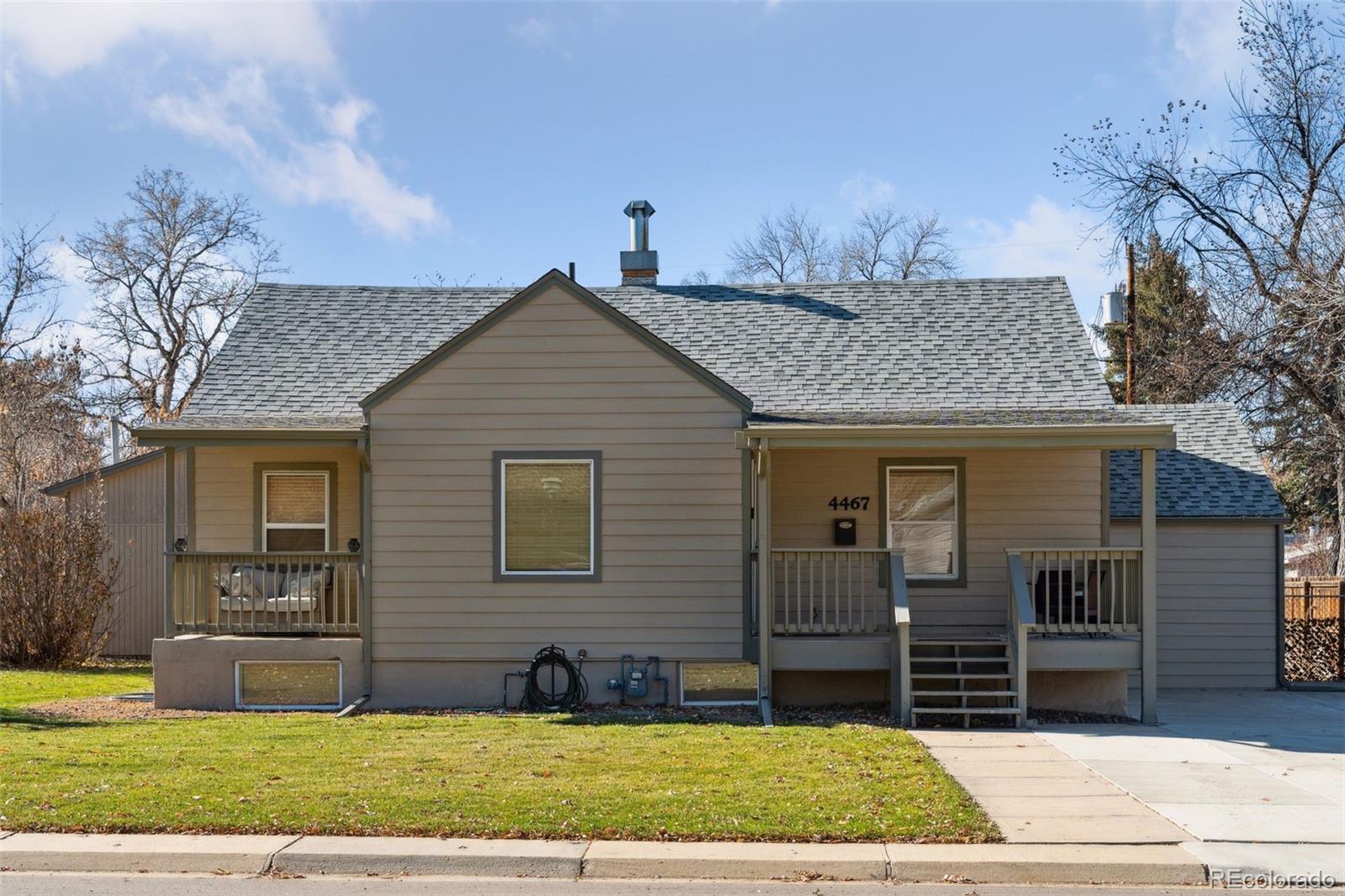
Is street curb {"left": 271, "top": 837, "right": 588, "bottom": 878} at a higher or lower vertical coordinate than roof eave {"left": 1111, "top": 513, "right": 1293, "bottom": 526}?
lower

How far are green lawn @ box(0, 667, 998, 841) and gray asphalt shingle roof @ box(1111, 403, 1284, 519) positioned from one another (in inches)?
257

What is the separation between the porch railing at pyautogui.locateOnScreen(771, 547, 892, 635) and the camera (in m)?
13.0

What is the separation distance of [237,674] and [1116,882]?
9.85m

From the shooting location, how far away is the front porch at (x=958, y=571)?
12.6m

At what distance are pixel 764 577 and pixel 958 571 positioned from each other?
8.99 feet

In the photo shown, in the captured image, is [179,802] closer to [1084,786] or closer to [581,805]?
[581,805]

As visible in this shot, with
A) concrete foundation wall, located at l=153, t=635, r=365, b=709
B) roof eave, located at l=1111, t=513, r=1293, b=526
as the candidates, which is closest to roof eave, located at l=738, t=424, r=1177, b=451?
roof eave, located at l=1111, t=513, r=1293, b=526

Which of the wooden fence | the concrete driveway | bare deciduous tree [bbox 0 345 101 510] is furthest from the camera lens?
bare deciduous tree [bbox 0 345 101 510]

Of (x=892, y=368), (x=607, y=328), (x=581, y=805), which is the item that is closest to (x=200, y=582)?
(x=607, y=328)

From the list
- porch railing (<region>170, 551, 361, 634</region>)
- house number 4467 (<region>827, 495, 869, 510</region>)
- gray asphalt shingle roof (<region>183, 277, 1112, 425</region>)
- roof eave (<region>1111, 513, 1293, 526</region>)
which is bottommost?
porch railing (<region>170, 551, 361, 634</region>)

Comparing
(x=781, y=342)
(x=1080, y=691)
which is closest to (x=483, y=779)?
(x=1080, y=691)

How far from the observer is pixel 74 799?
328 inches

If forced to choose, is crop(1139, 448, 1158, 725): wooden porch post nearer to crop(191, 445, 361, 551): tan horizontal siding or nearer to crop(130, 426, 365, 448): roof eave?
crop(130, 426, 365, 448): roof eave

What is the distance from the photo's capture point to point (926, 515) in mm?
14391
